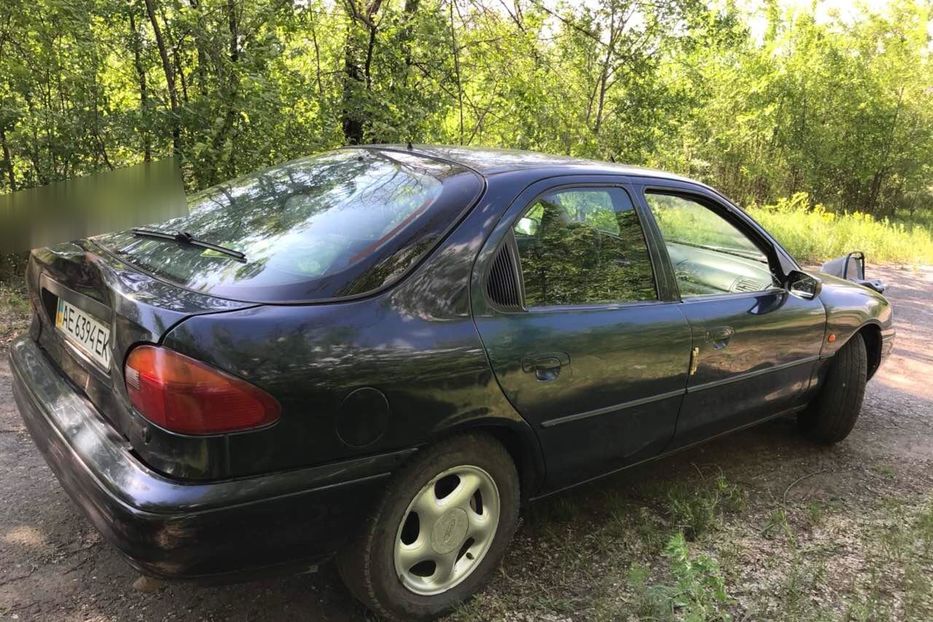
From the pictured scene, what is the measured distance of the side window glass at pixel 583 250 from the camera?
95.1 inches

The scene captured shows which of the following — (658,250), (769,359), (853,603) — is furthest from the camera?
(769,359)

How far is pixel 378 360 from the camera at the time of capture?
1887 mm

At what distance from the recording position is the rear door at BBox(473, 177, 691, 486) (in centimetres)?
225

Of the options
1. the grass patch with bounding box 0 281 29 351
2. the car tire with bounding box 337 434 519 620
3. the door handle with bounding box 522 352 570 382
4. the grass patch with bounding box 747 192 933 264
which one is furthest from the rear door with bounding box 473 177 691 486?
the grass patch with bounding box 747 192 933 264

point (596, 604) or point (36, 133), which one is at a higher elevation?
point (36, 133)

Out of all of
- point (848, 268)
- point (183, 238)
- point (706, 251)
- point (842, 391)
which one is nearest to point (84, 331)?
point (183, 238)

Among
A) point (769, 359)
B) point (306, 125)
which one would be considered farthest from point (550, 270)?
point (306, 125)

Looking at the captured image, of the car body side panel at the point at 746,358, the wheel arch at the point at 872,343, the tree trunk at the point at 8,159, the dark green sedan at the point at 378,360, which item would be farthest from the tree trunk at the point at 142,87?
the wheel arch at the point at 872,343

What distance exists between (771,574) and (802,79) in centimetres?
2102

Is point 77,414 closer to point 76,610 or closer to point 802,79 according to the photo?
point 76,610

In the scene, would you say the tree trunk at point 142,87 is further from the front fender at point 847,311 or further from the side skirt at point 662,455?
the front fender at point 847,311

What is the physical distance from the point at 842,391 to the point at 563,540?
2166 mm

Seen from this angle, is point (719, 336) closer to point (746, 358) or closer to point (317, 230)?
point (746, 358)

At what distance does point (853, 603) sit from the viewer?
7.93ft
